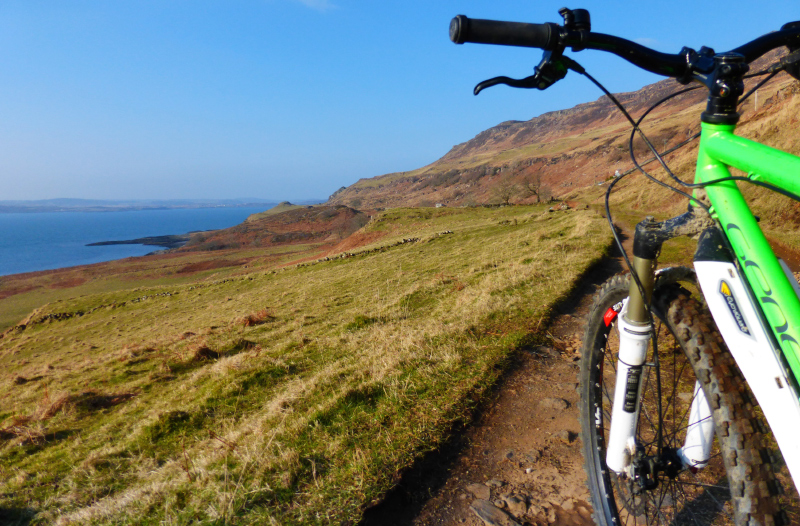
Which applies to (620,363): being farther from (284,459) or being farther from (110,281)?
(110,281)

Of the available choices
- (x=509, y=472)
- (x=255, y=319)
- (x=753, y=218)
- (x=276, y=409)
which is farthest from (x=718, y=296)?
(x=255, y=319)


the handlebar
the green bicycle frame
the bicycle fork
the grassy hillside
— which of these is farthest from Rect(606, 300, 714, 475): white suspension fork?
the grassy hillside

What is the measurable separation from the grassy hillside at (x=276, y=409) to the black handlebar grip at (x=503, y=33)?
3.23m

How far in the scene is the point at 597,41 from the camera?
2000 millimetres

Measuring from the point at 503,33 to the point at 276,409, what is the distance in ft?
16.9

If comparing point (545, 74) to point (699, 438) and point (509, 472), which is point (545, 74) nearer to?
point (699, 438)

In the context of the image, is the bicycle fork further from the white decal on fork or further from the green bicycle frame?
the green bicycle frame

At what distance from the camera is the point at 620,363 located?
2516 mm

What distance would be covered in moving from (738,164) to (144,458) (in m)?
7.45

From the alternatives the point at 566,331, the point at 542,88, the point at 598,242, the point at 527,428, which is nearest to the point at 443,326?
the point at 566,331

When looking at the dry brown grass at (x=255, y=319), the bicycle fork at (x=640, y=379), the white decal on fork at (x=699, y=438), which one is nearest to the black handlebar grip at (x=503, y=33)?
the bicycle fork at (x=640, y=379)

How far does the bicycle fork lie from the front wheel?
0.11 ft

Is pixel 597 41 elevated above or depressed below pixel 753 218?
above

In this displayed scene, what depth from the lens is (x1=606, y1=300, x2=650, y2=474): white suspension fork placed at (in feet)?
7.85
